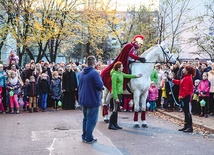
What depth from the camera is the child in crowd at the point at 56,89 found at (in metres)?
15.1

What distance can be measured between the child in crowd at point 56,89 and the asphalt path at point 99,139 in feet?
10.4

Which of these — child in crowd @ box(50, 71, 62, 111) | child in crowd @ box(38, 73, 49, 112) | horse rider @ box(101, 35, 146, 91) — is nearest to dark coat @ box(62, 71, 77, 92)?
child in crowd @ box(50, 71, 62, 111)

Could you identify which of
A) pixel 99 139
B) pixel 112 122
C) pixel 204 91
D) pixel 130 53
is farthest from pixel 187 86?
pixel 204 91

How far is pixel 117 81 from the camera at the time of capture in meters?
10.2

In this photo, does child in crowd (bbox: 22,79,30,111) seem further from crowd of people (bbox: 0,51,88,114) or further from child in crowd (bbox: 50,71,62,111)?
child in crowd (bbox: 50,71,62,111)

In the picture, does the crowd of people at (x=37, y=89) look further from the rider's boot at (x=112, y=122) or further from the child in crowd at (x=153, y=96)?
the rider's boot at (x=112, y=122)

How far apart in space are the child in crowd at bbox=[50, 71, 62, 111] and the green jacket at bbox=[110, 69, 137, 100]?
213 inches

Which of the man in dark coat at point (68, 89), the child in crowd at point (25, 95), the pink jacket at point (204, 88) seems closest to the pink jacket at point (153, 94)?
the pink jacket at point (204, 88)

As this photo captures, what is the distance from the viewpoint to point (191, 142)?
8.43 meters

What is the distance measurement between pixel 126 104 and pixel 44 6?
41.6ft

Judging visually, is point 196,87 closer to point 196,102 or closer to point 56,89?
point 196,102

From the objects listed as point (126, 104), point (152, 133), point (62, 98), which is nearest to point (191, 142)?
point (152, 133)

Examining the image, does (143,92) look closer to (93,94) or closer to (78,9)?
(93,94)

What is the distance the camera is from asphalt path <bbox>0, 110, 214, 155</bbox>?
7.44 m
